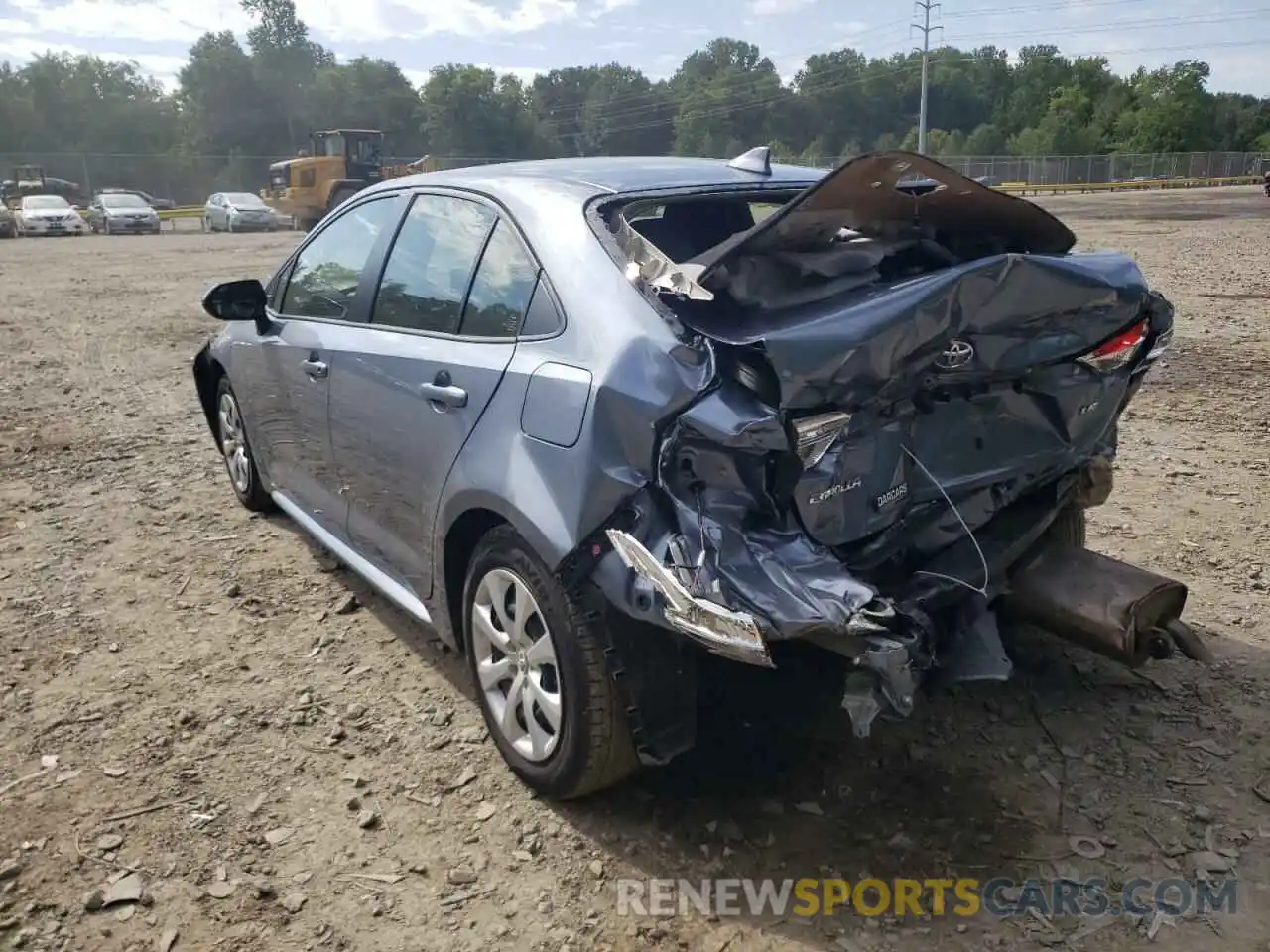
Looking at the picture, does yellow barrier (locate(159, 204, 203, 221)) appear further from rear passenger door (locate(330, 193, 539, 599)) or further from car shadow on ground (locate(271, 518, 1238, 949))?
car shadow on ground (locate(271, 518, 1238, 949))

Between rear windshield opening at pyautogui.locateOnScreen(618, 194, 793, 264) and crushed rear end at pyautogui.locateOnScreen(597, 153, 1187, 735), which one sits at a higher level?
rear windshield opening at pyautogui.locateOnScreen(618, 194, 793, 264)

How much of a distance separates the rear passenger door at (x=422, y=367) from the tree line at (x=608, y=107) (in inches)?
2374

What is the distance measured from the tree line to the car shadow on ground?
60917mm

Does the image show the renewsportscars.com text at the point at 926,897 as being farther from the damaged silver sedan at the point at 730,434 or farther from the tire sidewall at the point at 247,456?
the tire sidewall at the point at 247,456

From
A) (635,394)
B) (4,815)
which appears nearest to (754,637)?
(635,394)

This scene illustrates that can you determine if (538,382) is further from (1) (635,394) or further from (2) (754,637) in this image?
(2) (754,637)

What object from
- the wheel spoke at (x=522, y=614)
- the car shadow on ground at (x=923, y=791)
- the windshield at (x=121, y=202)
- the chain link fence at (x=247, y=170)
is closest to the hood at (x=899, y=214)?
the wheel spoke at (x=522, y=614)

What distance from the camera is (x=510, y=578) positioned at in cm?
291

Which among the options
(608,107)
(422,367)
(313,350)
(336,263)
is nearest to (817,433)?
(422,367)

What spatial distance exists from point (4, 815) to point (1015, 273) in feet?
10.7

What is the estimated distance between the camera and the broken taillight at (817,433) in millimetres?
2451

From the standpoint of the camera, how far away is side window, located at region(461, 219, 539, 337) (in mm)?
3014

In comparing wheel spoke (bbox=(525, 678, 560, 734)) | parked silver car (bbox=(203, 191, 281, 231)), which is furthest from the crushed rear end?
parked silver car (bbox=(203, 191, 281, 231))

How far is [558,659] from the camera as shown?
109 inches
